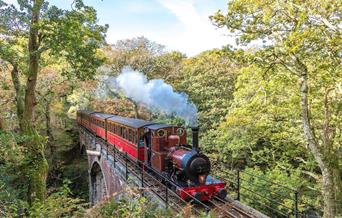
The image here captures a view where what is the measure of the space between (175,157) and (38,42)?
21.3 ft

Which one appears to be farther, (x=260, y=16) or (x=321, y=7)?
(x=260, y=16)

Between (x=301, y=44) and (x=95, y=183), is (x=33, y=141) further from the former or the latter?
(x=95, y=183)

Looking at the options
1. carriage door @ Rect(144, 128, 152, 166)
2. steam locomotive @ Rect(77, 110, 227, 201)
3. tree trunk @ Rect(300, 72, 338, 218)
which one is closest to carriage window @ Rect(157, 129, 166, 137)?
steam locomotive @ Rect(77, 110, 227, 201)

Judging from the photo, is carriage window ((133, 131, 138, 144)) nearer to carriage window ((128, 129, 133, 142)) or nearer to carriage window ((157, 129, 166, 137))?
carriage window ((128, 129, 133, 142))

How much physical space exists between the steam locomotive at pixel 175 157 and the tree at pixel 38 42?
354 centimetres

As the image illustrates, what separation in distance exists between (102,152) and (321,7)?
48.3 ft

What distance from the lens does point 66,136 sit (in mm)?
33500

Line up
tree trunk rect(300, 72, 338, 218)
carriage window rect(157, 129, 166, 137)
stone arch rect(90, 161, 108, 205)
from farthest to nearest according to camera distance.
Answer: stone arch rect(90, 161, 108, 205) < carriage window rect(157, 129, 166, 137) < tree trunk rect(300, 72, 338, 218)

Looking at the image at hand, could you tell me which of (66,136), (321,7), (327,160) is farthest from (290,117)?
(66,136)

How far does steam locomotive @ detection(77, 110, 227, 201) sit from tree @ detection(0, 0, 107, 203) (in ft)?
11.6

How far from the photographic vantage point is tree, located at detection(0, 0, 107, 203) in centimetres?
1070

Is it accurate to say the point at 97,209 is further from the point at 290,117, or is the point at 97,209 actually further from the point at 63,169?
the point at 63,169

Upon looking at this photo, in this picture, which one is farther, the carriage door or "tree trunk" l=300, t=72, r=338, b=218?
the carriage door

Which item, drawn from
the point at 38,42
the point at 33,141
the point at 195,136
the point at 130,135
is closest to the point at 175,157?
the point at 195,136
